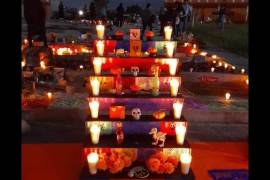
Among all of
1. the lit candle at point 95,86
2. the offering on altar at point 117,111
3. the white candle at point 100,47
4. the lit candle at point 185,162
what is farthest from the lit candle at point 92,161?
the white candle at point 100,47

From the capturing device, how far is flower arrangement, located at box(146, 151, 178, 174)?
688 cm

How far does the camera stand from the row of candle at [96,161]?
680 cm

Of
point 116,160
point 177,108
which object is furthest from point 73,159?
point 177,108

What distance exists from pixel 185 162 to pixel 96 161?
1275mm

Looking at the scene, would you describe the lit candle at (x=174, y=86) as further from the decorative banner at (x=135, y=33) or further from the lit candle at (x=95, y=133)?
the lit candle at (x=95, y=133)

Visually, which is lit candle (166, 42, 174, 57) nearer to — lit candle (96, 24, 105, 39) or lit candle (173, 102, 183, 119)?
lit candle (173, 102, 183, 119)

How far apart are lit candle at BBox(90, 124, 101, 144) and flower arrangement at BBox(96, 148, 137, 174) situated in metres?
0.25

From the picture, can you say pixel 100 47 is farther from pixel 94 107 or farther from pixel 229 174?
pixel 229 174

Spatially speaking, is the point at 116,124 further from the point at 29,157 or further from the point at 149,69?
the point at 29,157

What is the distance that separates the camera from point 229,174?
7.71m

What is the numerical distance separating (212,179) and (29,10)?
10104 mm

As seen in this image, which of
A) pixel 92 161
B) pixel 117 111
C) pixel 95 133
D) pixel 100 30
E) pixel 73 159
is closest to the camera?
pixel 92 161

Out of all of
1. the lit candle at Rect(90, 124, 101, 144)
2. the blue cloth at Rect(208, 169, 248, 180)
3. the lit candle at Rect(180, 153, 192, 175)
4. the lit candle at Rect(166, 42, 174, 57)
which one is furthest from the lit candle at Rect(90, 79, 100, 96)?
the blue cloth at Rect(208, 169, 248, 180)

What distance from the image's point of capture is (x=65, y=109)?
1098 cm
